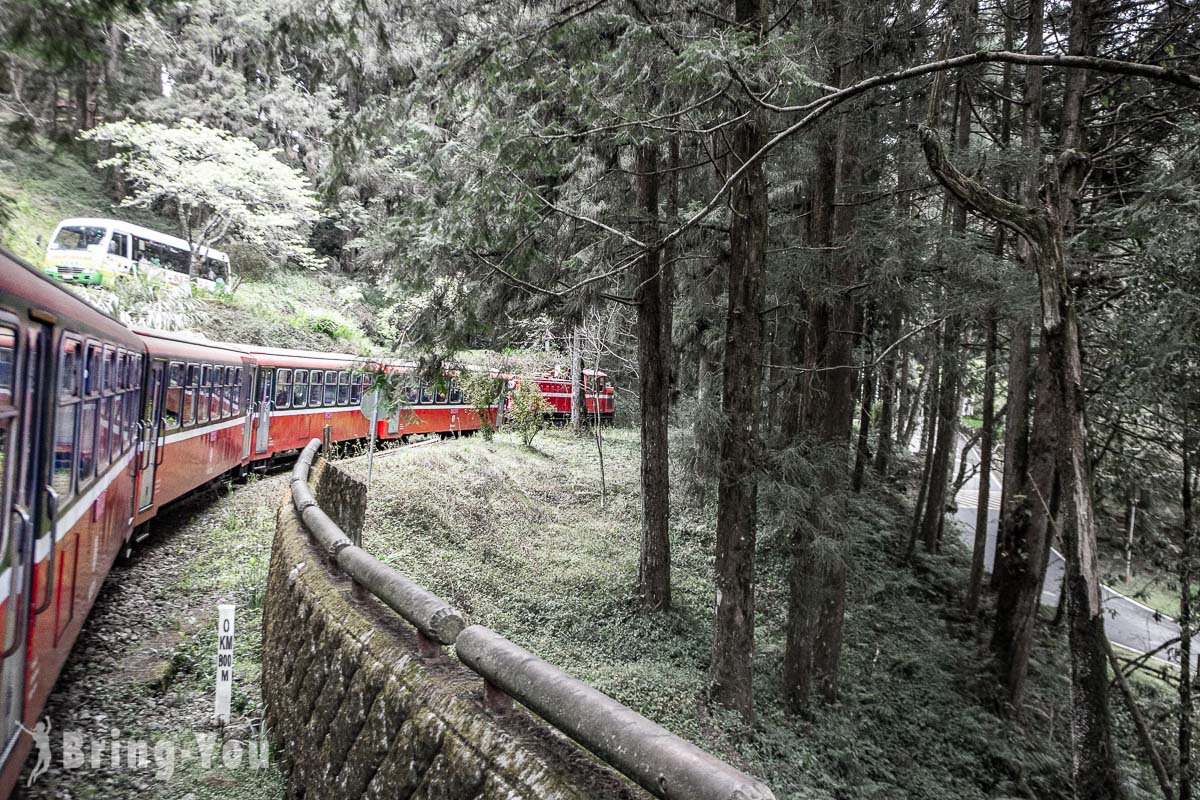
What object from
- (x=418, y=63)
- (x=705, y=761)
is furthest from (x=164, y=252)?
(x=705, y=761)

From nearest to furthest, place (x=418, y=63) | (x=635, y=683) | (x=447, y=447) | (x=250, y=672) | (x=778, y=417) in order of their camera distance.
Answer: (x=250, y=672), (x=418, y=63), (x=635, y=683), (x=778, y=417), (x=447, y=447)

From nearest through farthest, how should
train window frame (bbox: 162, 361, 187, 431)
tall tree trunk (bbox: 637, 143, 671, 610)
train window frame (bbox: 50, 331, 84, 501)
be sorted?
train window frame (bbox: 50, 331, 84, 501) → train window frame (bbox: 162, 361, 187, 431) → tall tree trunk (bbox: 637, 143, 671, 610)

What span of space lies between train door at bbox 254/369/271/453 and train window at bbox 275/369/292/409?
0.32 m

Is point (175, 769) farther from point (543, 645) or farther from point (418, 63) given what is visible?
point (418, 63)

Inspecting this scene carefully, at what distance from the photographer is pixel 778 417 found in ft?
41.2

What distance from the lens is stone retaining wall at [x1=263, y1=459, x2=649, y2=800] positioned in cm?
245

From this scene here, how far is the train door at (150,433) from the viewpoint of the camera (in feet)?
28.3

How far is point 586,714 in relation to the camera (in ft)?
7.41

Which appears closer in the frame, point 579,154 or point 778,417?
point 579,154

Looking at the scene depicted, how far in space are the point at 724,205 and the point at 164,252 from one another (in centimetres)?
2228

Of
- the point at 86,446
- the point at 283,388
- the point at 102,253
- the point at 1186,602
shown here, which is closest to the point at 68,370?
the point at 86,446

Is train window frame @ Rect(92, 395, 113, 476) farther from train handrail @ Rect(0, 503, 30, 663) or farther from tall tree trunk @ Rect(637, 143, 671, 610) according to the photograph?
tall tree trunk @ Rect(637, 143, 671, 610)

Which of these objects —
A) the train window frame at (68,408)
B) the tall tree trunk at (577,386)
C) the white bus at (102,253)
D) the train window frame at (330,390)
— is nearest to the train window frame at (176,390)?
the train window frame at (68,408)

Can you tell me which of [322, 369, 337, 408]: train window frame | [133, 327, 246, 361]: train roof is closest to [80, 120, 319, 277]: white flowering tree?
[322, 369, 337, 408]: train window frame
